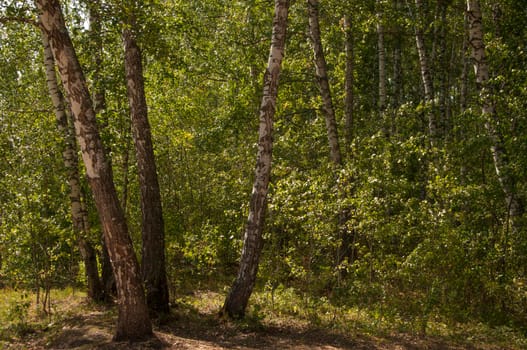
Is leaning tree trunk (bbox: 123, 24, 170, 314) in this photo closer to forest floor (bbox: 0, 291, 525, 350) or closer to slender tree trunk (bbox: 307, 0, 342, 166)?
forest floor (bbox: 0, 291, 525, 350)

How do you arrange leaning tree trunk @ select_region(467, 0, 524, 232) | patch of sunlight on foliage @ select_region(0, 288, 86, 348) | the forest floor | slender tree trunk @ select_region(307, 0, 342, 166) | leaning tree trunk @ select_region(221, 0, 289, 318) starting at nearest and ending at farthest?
the forest floor → leaning tree trunk @ select_region(221, 0, 289, 318) → leaning tree trunk @ select_region(467, 0, 524, 232) → patch of sunlight on foliage @ select_region(0, 288, 86, 348) → slender tree trunk @ select_region(307, 0, 342, 166)

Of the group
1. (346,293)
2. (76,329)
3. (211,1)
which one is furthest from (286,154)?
(76,329)

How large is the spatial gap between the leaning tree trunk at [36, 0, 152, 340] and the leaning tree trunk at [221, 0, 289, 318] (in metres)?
1.56

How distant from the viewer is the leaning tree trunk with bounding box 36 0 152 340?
5949 millimetres

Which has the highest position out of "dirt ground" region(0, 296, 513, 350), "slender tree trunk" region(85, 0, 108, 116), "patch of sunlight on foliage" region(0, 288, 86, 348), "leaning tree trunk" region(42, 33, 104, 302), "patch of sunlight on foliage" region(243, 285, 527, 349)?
"slender tree trunk" region(85, 0, 108, 116)

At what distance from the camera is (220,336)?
7.27 meters

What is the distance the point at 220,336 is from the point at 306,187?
2.97m

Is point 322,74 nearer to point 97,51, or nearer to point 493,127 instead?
point 493,127

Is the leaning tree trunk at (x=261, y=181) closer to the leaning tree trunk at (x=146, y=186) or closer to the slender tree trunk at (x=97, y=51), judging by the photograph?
the leaning tree trunk at (x=146, y=186)

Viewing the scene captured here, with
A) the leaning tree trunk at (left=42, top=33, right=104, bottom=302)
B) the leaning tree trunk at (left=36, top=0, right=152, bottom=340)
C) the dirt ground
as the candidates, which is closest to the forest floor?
the dirt ground

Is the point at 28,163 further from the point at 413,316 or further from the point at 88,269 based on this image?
the point at 413,316

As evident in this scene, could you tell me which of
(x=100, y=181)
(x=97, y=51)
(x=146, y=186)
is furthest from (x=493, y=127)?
(x=97, y=51)

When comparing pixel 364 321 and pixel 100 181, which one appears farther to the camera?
pixel 364 321

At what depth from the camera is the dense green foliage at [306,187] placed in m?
7.67
